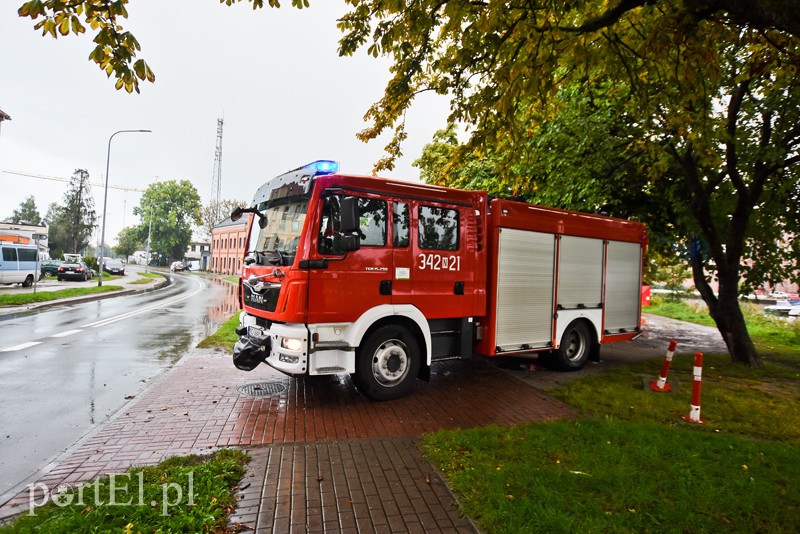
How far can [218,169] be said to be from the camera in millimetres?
73062

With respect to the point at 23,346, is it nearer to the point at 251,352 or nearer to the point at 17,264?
the point at 251,352

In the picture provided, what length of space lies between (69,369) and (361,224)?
18.6ft

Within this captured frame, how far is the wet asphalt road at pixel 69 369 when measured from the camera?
4426 mm

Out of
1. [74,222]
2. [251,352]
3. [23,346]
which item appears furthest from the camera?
[74,222]

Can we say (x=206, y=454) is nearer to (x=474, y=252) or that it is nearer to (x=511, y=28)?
(x=474, y=252)

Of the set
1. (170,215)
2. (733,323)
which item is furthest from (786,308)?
(170,215)

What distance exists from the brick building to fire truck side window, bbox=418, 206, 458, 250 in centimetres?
6447

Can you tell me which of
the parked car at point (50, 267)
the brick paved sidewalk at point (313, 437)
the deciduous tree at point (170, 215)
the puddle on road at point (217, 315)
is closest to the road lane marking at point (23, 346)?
the puddle on road at point (217, 315)

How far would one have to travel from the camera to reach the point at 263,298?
18.9ft

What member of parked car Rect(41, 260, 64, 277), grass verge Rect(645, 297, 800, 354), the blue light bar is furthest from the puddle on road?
parked car Rect(41, 260, 64, 277)

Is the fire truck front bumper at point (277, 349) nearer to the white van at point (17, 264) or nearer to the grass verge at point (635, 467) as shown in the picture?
the grass verge at point (635, 467)

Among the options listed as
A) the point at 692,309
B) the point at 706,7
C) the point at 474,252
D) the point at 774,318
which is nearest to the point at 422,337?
the point at 474,252

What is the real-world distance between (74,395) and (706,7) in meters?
8.24

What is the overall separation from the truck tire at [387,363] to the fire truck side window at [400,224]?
1126 millimetres
